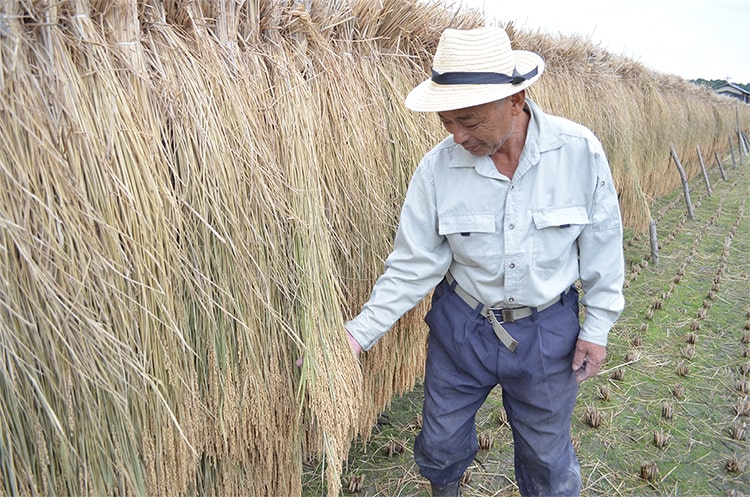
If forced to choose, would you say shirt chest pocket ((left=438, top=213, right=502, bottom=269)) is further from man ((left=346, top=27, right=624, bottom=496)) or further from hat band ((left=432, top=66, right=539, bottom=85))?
hat band ((left=432, top=66, right=539, bottom=85))

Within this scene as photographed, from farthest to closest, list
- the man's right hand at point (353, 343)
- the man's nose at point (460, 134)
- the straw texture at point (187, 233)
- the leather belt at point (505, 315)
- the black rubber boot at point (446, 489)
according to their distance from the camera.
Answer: the black rubber boot at point (446, 489), the man's right hand at point (353, 343), the leather belt at point (505, 315), the man's nose at point (460, 134), the straw texture at point (187, 233)

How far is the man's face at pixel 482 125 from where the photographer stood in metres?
1.47

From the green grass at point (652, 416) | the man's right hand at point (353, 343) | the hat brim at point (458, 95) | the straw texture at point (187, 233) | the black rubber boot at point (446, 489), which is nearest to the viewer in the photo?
the straw texture at point (187, 233)

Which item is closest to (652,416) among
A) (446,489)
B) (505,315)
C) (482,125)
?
(446,489)

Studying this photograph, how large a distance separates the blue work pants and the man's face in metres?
0.54

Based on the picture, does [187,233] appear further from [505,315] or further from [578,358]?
[578,358]

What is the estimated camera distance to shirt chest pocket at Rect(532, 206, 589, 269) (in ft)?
5.10

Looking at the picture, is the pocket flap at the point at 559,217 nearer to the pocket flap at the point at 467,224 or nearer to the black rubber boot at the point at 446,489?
the pocket flap at the point at 467,224

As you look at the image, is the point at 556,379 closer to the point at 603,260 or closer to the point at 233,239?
the point at 603,260

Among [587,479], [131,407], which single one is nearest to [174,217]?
[131,407]

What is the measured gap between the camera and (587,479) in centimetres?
244

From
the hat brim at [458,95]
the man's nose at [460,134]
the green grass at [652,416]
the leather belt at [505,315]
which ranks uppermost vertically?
the hat brim at [458,95]

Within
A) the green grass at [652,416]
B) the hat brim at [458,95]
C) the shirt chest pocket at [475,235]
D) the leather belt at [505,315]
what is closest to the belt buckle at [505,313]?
the leather belt at [505,315]

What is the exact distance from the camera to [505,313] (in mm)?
1659
